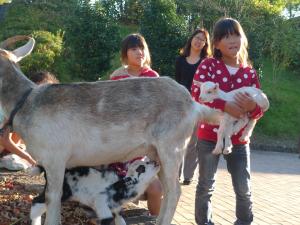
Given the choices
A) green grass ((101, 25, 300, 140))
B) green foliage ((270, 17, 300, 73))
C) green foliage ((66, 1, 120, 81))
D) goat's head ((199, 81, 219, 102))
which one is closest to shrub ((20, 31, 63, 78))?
green foliage ((66, 1, 120, 81))

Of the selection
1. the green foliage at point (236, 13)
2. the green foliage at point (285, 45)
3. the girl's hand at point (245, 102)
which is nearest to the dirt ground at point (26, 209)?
the girl's hand at point (245, 102)

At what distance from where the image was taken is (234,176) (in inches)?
190

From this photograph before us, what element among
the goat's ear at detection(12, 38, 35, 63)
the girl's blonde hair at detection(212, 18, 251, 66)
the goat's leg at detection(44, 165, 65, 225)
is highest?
the girl's blonde hair at detection(212, 18, 251, 66)

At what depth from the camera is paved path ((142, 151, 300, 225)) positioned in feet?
20.7

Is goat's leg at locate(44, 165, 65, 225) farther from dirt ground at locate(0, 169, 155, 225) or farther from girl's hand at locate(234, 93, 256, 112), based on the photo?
girl's hand at locate(234, 93, 256, 112)

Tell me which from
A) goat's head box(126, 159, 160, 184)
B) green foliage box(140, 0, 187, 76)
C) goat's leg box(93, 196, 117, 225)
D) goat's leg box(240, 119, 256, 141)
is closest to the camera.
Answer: goat's leg box(93, 196, 117, 225)

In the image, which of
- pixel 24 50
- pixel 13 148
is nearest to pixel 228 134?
pixel 24 50

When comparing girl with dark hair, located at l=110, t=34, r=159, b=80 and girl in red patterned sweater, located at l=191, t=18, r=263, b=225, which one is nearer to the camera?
girl in red patterned sweater, located at l=191, t=18, r=263, b=225

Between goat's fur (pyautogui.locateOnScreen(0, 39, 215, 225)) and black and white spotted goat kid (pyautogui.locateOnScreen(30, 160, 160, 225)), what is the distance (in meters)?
0.20

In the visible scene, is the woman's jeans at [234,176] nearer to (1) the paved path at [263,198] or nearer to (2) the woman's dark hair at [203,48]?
(1) the paved path at [263,198]

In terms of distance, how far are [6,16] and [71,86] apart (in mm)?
15406

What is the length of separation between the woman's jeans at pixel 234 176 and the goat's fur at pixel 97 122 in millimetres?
875

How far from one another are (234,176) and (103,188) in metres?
1.33

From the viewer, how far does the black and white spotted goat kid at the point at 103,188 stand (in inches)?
160
